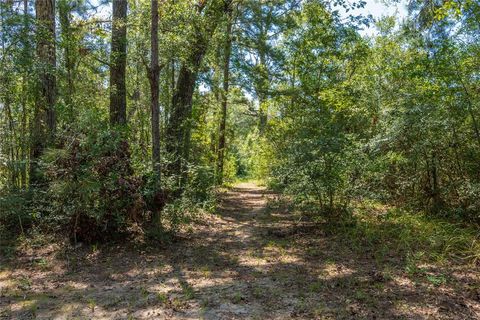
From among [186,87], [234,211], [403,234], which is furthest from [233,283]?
[186,87]

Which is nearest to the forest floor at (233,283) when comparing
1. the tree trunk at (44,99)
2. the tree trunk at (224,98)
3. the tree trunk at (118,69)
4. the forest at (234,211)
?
the forest at (234,211)

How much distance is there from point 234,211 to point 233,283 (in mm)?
5842

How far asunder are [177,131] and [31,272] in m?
5.43

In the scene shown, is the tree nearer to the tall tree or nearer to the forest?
the forest

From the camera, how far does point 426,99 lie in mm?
7234

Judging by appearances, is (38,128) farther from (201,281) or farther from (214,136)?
(214,136)

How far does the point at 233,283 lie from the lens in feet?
16.2

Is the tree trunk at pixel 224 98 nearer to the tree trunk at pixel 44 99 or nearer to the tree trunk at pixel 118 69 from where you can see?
the tree trunk at pixel 118 69

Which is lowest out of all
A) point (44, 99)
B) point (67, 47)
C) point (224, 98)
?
point (44, 99)

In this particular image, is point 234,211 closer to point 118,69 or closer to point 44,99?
point 118,69

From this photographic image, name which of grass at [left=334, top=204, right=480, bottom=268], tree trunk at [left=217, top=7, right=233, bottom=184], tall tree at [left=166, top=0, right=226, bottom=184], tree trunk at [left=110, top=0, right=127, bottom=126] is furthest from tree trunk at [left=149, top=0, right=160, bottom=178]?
grass at [left=334, top=204, right=480, bottom=268]

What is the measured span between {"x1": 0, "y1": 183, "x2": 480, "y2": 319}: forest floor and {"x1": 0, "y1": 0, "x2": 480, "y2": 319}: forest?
1.2 inches

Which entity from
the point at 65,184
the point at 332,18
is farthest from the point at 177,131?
the point at 332,18

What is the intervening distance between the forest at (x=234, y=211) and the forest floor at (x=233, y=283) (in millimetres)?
30
